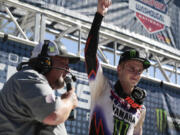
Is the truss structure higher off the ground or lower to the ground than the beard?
higher

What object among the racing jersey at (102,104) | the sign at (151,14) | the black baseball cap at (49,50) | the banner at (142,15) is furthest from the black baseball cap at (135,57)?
the sign at (151,14)

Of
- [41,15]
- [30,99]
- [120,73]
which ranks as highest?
[41,15]

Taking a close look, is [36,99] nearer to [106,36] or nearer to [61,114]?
[61,114]

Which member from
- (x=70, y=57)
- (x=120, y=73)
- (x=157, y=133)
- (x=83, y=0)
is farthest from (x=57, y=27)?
(x=70, y=57)

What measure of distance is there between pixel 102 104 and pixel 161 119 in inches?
170

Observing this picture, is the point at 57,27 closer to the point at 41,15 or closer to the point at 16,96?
the point at 41,15

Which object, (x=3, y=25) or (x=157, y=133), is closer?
(x=157, y=133)

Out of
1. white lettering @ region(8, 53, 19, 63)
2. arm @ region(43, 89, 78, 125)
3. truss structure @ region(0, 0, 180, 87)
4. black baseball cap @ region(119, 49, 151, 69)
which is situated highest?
truss structure @ region(0, 0, 180, 87)

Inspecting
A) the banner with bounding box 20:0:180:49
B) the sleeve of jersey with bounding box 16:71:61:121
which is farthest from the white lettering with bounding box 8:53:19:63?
the sleeve of jersey with bounding box 16:71:61:121

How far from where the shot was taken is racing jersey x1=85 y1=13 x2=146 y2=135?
3150 millimetres

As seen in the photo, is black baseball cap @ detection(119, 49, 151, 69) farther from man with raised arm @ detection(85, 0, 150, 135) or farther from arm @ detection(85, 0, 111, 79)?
arm @ detection(85, 0, 111, 79)

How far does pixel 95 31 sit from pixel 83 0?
14.0 feet

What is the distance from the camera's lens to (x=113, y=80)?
22.5 feet

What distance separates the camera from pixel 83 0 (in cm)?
725
